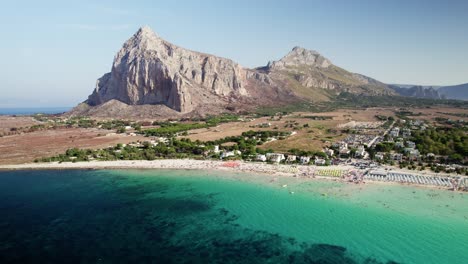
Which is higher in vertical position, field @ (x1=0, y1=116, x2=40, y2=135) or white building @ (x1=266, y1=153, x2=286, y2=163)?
field @ (x1=0, y1=116, x2=40, y2=135)

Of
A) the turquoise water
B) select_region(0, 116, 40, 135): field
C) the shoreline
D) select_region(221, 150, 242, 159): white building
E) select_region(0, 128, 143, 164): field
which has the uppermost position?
select_region(0, 116, 40, 135): field

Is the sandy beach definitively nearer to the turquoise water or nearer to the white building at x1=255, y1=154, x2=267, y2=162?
the white building at x1=255, y1=154, x2=267, y2=162

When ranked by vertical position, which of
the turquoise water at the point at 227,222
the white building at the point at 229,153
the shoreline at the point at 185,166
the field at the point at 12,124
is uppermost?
the field at the point at 12,124

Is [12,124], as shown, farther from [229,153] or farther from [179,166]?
[229,153]

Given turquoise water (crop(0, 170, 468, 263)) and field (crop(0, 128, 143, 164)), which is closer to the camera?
turquoise water (crop(0, 170, 468, 263))

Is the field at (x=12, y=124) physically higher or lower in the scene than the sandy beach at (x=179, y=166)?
higher

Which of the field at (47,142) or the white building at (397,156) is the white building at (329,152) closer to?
the white building at (397,156)

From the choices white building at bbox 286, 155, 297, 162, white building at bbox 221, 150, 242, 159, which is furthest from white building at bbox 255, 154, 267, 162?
white building at bbox 221, 150, 242, 159

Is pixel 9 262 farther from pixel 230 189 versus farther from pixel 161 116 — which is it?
pixel 161 116

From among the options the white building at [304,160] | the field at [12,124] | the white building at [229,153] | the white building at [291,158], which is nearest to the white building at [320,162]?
the white building at [304,160]

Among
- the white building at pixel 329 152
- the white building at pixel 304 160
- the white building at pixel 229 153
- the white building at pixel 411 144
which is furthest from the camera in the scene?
the white building at pixel 411 144
